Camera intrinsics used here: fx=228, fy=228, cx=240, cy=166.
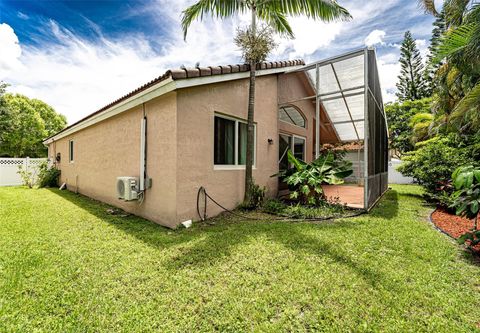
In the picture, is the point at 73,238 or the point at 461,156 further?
the point at 461,156

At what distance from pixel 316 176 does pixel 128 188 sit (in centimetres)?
587

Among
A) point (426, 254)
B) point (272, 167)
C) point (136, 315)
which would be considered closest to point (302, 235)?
point (426, 254)

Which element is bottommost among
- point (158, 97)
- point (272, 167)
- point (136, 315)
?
point (136, 315)

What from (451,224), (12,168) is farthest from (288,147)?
(12,168)

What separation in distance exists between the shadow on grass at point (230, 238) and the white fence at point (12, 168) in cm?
1486

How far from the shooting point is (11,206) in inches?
313

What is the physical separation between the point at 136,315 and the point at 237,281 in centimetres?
132

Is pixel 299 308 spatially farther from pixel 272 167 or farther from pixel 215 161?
pixel 272 167

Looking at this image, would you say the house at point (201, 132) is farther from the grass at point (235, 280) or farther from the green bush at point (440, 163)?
the green bush at point (440, 163)

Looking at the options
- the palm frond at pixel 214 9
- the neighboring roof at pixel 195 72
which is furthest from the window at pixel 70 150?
the palm frond at pixel 214 9

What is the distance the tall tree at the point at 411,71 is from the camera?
2875cm

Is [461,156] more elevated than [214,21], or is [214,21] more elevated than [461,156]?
[214,21]

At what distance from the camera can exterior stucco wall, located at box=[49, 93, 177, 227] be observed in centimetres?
577

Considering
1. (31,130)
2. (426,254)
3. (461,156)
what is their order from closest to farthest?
1. (426,254)
2. (461,156)
3. (31,130)
